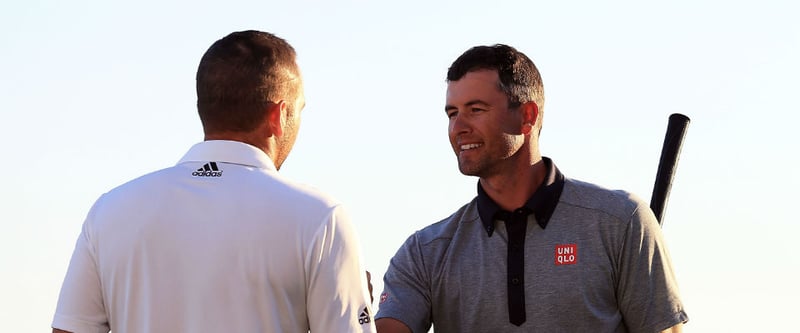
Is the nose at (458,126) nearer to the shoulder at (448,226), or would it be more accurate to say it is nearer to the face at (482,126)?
the face at (482,126)

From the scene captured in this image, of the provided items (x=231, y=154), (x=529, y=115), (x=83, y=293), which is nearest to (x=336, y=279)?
(x=231, y=154)

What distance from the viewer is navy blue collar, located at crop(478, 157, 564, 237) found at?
591 centimetres

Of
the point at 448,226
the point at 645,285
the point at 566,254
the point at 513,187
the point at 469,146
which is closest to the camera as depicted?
the point at 645,285

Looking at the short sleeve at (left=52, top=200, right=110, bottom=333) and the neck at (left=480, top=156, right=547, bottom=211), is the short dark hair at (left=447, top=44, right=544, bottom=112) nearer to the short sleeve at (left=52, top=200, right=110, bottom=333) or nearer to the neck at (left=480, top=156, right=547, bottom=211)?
the neck at (left=480, top=156, right=547, bottom=211)

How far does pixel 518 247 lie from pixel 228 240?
2329 mm

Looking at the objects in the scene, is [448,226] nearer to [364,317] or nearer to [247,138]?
[364,317]

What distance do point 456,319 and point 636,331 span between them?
0.93 meters

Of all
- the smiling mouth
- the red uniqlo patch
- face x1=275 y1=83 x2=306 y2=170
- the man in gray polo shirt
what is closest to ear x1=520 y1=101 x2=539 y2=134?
the man in gray polo shirt

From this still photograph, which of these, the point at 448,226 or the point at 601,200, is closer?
the point at 601,200

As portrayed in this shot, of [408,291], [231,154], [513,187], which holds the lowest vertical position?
[408,291]

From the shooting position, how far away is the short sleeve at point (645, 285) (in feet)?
18.6

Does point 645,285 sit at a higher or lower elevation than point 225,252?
lower

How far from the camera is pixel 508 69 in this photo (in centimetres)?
608

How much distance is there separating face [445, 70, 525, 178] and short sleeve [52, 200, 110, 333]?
2.36 metres
